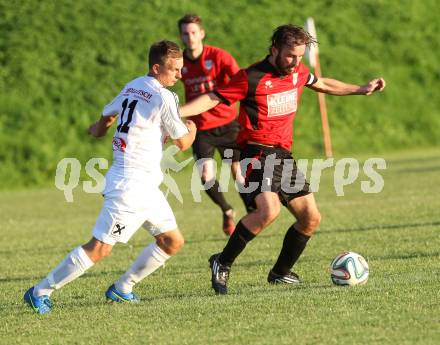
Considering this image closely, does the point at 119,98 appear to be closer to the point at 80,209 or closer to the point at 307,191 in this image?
the point at 307,191

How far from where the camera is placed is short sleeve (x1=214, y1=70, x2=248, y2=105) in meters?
7.07

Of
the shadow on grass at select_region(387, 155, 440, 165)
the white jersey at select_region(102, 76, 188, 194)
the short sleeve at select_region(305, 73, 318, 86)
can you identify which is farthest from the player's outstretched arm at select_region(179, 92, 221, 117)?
the shadow on grass at select_region(387, 155, 440, 165)

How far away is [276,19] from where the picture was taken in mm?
24625

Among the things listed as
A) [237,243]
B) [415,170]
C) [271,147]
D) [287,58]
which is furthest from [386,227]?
[415,170]

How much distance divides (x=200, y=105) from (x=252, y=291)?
4.40ft

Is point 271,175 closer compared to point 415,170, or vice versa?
point 271,175

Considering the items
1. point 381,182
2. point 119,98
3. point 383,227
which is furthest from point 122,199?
point 381,182

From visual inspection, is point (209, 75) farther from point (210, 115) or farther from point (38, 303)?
point (38, 303)

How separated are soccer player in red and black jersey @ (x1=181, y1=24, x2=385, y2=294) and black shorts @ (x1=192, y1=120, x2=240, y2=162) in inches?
141

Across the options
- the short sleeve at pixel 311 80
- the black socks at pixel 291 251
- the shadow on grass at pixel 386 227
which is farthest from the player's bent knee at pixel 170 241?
the shadow on grass at pixel 386 227

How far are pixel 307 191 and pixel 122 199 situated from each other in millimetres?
1475

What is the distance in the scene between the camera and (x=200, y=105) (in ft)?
22.9

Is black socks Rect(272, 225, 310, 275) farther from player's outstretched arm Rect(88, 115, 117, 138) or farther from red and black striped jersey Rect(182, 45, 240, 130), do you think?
red and black striped jersey Rect(182, 45, 240, 130)

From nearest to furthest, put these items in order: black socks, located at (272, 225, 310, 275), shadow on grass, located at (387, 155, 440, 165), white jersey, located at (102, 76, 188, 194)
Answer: white jersey, located at (102, 76, 188, 194) < black socks, located at (272, 225, 310, 275) < shadow on grass, located at (387, 155, 440, 165)
